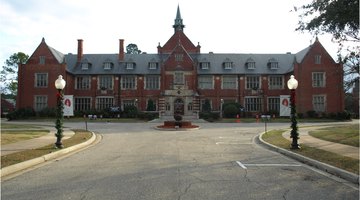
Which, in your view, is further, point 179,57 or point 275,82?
point 275,82

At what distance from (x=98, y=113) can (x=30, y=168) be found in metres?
41.4

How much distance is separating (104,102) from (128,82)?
483 cm

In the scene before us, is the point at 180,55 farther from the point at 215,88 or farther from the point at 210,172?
the point at 210,172

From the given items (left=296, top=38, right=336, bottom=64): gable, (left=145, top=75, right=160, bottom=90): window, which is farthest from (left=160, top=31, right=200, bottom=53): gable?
(left=296, top=38, right=336, bottom=64): gable

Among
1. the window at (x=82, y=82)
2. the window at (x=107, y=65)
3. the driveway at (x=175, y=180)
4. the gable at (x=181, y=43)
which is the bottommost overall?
the driveway at (x=175, y=180)

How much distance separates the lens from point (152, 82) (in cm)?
5622

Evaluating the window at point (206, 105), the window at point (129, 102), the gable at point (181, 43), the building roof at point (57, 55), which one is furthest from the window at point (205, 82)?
the building roof at point (57, 55)

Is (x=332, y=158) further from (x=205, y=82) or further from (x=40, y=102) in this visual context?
(x=40, y=102)

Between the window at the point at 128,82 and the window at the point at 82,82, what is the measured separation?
5.49 metres

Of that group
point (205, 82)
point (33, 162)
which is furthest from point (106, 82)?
point (33, 162)

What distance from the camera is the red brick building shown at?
5178 centimetres

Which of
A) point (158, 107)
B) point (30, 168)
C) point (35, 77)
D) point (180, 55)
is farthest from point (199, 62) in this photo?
point (30, 168)

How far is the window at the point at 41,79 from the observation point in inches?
2104

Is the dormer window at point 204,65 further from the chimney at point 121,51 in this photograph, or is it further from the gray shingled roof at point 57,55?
the gray shingled roof at point 57,55
